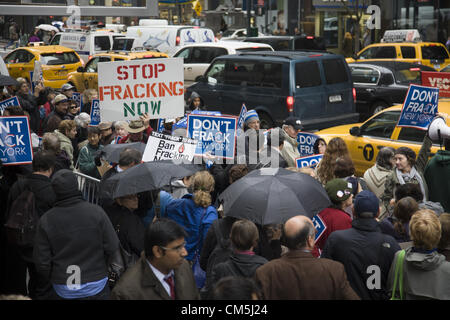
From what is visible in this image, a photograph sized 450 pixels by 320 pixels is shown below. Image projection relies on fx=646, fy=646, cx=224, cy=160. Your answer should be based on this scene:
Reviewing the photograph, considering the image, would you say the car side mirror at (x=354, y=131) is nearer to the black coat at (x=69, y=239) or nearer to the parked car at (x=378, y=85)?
the black coat at (x=69, y=239)

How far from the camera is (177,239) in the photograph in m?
3.98

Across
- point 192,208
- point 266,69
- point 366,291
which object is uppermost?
point 266,69

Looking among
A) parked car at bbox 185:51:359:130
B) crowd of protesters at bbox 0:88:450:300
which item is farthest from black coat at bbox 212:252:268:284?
parked car at bbox 185:51:359:130

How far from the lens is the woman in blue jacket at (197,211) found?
5.57m

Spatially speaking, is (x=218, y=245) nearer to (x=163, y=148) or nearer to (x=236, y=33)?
(x=163, y=148)

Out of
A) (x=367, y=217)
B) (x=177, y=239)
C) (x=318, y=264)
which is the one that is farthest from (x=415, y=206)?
(x=177, y=239)

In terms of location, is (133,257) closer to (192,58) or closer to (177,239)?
(177,239)

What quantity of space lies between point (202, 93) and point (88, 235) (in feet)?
36.6

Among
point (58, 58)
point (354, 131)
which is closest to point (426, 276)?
point (354, 131)

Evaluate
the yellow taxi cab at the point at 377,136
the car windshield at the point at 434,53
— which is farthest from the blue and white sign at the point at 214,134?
the car windshield at the point at 434,53

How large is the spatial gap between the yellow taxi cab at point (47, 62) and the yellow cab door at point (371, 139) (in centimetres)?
1256

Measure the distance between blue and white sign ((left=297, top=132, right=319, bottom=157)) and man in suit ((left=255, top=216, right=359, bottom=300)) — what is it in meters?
5.15

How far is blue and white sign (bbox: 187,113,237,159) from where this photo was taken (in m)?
7.92

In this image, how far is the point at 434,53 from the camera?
22656mm
